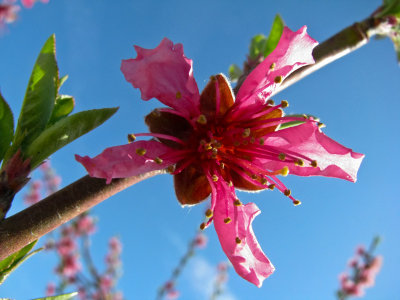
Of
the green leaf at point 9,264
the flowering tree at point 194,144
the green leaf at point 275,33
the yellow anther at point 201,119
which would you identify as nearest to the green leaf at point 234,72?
the green leaf at point 275,33

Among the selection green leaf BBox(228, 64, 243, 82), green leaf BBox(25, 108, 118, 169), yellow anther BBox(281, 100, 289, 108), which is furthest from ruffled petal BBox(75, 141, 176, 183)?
green leaf BBox(228, 64, 243, 82)

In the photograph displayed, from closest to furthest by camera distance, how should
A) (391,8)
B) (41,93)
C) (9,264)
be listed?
(9,264), (41,93), (391,8)

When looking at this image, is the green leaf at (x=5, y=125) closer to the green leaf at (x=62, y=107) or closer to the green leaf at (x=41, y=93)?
the green leaf at (x=41, y=93)

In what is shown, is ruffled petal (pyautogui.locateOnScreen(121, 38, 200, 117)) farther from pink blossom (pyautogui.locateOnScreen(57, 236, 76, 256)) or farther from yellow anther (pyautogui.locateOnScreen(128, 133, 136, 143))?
pink blossom (pyautogui.locateOnScreen(57, 236, 76, 256))

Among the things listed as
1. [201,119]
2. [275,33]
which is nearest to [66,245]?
[275,33]

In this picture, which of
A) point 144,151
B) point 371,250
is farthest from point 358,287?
point 144,151

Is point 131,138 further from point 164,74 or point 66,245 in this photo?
point 66,245

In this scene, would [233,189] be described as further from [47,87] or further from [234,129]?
[47,87]
